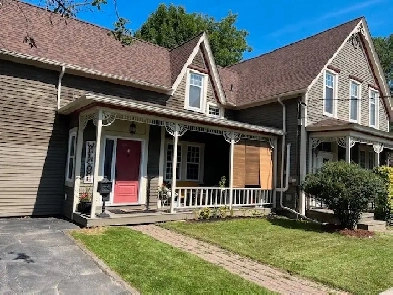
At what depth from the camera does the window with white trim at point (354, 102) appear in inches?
659

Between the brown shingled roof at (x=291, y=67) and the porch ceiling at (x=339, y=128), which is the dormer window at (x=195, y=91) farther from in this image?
the porch ceiling at (x=339, y=128)

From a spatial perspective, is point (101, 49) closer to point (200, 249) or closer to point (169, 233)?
point (169, 233)

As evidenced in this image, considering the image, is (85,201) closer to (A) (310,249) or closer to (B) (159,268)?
(B) (159,268)

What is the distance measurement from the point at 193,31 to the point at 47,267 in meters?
32.6

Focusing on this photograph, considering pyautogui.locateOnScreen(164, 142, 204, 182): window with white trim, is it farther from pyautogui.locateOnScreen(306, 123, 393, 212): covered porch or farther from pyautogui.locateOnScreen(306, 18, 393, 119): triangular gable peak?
pyautogui.locateOnScreen(306, 18, 393, 119): triangular gable peak

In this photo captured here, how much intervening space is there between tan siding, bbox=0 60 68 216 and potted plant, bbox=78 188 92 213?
1.27 meters

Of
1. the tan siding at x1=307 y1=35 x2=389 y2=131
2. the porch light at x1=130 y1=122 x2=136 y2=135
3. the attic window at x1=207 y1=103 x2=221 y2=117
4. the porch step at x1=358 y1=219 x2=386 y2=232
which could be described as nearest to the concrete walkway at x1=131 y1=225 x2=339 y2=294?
the porch light at x1=130 y1=122 x2=136 y2=135

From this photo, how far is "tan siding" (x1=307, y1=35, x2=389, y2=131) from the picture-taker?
14492 mm

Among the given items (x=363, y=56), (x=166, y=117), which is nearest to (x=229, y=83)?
(x=363, y=56)

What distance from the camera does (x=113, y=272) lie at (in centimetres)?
555

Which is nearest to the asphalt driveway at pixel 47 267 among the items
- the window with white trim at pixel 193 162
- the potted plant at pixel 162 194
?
the potted plant at pixel 162 194

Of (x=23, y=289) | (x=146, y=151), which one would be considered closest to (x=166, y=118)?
(x=146, y=151)

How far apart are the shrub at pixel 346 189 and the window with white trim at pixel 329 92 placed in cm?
506

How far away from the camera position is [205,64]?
15547mm
